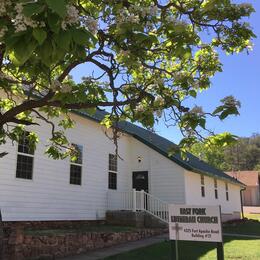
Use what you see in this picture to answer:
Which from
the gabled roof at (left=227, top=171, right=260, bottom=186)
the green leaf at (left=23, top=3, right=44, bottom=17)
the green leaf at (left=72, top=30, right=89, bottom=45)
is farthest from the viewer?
the gabled roof at (left=227, top=171, right=260, bottom=186)

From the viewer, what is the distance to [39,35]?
3.11 metres

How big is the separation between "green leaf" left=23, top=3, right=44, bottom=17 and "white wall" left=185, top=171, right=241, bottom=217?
20.9m

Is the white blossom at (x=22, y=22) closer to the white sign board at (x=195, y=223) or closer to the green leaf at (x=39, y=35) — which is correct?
the green leaf at (x=39, y=35)

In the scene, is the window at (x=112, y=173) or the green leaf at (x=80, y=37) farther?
the window at (x=112, y=173)

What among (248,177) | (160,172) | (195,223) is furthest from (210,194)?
(248,177)

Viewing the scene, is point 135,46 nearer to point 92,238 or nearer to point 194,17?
point 194,17

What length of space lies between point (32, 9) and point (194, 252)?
1183 centimetres

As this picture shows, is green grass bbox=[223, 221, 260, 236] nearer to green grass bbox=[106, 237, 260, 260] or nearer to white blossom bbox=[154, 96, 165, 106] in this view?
green grass bbox=[106, 237, 260, 260]

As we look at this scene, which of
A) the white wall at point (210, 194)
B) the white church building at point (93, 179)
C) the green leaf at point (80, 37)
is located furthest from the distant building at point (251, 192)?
the green leaf at point (80, 37)

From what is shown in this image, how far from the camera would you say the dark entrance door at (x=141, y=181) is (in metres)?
24.1

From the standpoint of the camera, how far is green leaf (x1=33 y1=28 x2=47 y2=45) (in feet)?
10.2

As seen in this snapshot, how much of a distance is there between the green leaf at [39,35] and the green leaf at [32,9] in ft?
0.62

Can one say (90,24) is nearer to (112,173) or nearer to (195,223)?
(195,223)

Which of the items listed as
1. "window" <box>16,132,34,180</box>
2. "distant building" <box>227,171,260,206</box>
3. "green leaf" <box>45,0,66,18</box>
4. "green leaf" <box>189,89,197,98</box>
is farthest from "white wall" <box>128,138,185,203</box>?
"distant building" <box>227,171,260,206</box>
